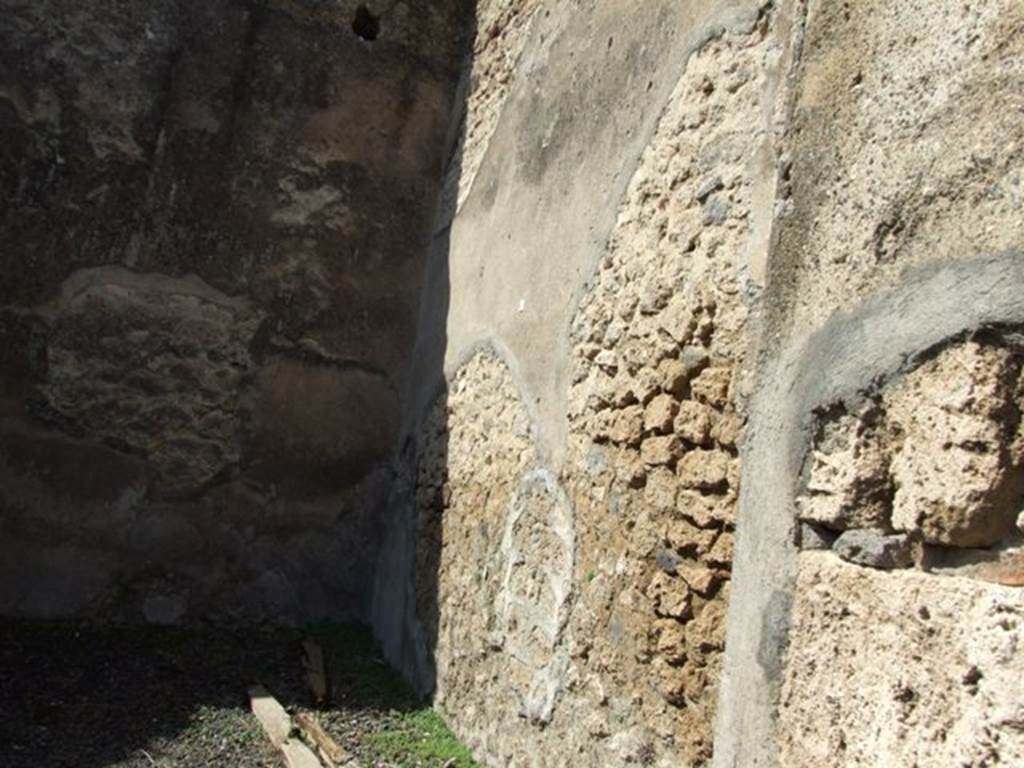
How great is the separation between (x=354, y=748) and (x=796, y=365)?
7.00 ft

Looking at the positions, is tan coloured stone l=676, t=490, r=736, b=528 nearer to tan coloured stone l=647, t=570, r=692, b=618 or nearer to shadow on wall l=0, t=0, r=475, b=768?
tan coloured stone l=647, t=570, r=692, b=618

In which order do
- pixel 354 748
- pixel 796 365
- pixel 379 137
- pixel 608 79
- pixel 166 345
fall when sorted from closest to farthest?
pixel 796 365
pixel 608 79
pixel 354 748
pixel 166 345
pixel 379 137

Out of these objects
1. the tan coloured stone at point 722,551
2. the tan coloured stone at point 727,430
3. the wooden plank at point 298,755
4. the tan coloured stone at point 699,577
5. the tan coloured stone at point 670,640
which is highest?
the tan coloured stone at point 727,430

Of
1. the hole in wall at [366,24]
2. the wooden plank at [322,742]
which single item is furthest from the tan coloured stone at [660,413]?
the hole in wall at [366,24]

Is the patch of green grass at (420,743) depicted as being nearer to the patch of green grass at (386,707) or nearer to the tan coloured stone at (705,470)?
the patch of green grass at (386,707)

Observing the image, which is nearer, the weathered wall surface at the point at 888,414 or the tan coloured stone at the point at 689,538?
the weathered wall surface at the point at 888,414

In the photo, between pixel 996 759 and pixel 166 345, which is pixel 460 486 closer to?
pixel 166 345

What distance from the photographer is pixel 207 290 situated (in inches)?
158

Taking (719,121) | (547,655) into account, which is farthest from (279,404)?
(719,121)

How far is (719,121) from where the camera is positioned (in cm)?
215

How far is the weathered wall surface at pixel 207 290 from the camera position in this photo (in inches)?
149

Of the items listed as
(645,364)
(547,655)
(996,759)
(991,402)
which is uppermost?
(645,364)

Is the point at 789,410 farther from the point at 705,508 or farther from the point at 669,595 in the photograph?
the point at 669,595

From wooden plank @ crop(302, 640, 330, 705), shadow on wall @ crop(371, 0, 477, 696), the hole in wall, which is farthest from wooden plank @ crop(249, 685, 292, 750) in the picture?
the hole in wall
